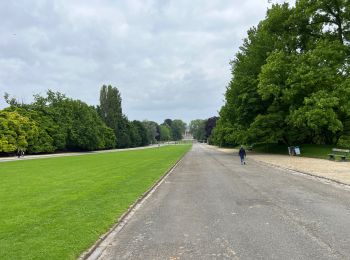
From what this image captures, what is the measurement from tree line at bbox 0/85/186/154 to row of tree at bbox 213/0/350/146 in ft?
112

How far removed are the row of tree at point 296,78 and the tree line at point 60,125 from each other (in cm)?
3406

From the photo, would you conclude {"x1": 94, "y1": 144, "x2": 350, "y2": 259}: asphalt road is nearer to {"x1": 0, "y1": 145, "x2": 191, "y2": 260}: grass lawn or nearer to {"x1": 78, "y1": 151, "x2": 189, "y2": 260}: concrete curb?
{"x1": 78, "y1": 151, "x2": 189, "y2": 260}: concrete curb

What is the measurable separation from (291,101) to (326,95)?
18.1 feet

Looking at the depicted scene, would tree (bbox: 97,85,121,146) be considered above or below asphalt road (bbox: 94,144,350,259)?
above

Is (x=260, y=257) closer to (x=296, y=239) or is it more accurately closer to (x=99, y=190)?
(x=296, y=239)

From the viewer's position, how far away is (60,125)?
8125 centimetres

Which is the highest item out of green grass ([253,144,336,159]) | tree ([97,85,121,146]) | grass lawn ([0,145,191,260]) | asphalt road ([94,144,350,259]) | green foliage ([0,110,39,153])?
tree ([97,85,121,146])

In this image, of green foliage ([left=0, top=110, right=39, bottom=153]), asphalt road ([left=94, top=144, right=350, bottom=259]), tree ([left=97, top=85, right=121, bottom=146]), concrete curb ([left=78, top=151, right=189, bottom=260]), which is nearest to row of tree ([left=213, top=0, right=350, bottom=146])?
asphalt road ([left=94, top=144, right=350, bottom=259])

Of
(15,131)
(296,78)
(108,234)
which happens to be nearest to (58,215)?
(108,234)

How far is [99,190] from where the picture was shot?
16234 mm

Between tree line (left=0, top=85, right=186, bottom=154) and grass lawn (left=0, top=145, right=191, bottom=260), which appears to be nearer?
grass lawn (left=0, top=145, right=191, bottom=260)

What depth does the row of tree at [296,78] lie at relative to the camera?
1529 inches

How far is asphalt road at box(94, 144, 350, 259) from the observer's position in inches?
273

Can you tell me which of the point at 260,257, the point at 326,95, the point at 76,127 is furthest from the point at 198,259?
the point at 76,127
